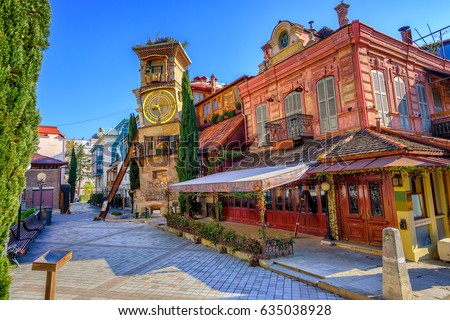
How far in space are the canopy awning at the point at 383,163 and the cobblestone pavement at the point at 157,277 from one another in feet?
11.8

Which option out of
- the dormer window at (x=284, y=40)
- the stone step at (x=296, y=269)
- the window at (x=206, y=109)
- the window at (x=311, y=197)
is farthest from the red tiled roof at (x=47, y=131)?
the stone step at (x=296, y=269)

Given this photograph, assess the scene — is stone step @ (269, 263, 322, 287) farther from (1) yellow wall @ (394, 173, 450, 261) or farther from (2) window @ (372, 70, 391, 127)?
(2) window @ (372, 70, 391, 127)

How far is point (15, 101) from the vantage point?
5105mm

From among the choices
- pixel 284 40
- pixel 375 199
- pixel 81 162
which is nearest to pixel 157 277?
pixel 375 199

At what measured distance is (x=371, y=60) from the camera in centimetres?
1011

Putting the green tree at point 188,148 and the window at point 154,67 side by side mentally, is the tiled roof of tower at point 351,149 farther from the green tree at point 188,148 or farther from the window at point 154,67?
the window at point 154,67

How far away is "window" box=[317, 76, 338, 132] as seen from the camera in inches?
418

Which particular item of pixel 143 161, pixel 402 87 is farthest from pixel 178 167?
pixel 402 87

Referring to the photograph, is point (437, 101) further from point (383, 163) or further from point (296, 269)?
point (296, 269)

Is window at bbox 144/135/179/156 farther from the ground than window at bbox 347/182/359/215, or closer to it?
farther from the ground

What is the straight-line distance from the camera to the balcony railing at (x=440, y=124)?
11.3m

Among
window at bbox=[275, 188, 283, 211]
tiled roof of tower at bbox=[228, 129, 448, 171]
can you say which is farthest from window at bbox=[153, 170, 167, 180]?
window at bbox=[275, 188, 283, 211]

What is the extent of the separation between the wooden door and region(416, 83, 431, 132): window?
5498 mm

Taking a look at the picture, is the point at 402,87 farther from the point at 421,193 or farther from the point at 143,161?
the point at 143,161
